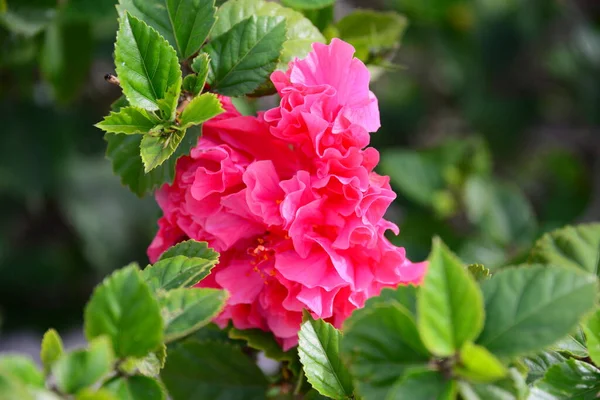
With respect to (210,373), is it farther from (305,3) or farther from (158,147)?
(305,3)

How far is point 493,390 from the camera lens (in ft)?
1.45

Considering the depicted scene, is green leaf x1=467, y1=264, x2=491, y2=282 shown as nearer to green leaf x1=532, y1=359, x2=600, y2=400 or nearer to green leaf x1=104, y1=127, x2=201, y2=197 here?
green leaf x1=532, y1=359, x2=600, y2=400

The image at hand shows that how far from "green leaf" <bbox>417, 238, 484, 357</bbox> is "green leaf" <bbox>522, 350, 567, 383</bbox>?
0.60 ft

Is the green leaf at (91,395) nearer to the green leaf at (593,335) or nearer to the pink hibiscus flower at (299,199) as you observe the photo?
the pink hibiscus flower at (299,199)

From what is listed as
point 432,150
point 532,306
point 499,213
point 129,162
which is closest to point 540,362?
point 532,306

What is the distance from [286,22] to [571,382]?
0.41 meters

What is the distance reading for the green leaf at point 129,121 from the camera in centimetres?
57

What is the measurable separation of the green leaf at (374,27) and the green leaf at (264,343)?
35cm

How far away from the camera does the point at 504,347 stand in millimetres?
447

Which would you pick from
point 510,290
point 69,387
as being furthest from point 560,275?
point 69,387

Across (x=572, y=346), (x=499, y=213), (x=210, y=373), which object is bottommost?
(x=499, y=213)

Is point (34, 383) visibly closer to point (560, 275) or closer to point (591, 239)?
point (560, 275)

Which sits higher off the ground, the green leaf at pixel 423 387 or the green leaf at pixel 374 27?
the green leaf at pixel 374 27

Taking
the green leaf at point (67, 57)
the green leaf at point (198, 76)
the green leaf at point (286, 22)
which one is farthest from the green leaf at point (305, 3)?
the green leaf at point (67, 57)
